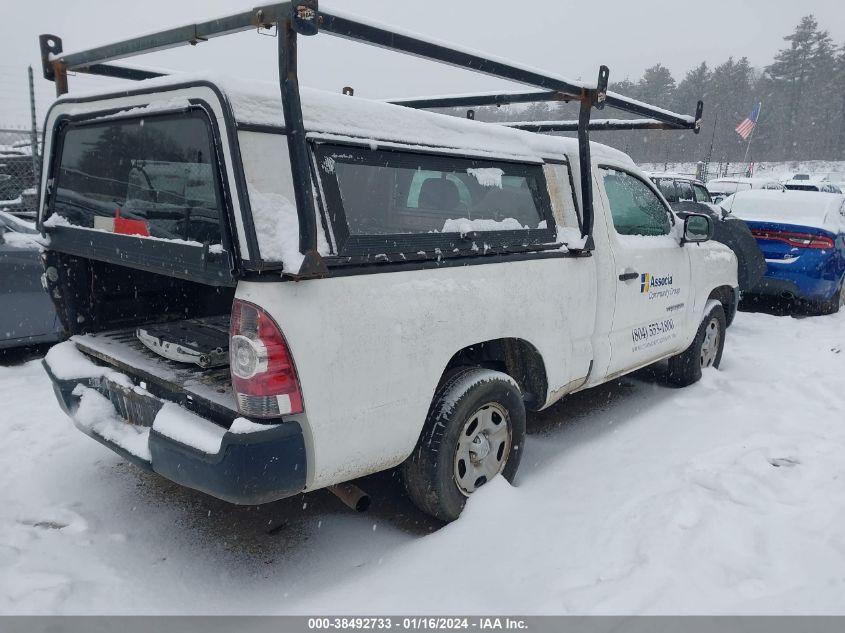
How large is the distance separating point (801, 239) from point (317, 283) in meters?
7.55

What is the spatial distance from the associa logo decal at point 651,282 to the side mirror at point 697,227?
36cm

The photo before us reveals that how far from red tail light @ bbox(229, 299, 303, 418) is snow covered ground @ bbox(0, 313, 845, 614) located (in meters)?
0.89

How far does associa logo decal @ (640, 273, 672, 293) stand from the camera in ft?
14.2

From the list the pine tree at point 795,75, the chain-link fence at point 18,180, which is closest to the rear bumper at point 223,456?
the chain-link fence at point 18,180

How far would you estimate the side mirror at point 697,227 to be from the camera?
15.4 ft

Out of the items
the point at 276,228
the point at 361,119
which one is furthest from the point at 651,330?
the point at 276,228

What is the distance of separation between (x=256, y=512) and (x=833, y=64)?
84612mm

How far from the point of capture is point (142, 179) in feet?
9.44

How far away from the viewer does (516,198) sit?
11.3 ft

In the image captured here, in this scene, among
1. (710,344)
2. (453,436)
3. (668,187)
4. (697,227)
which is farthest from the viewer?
(668,187)

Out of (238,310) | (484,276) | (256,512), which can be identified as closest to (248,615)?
(256,512)

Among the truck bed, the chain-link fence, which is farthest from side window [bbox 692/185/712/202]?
the truck bed

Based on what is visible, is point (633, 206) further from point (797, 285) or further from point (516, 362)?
point (797, 285)

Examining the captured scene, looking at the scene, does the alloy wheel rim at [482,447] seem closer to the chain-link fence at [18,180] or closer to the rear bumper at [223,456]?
the rear bumper at [223,456]
